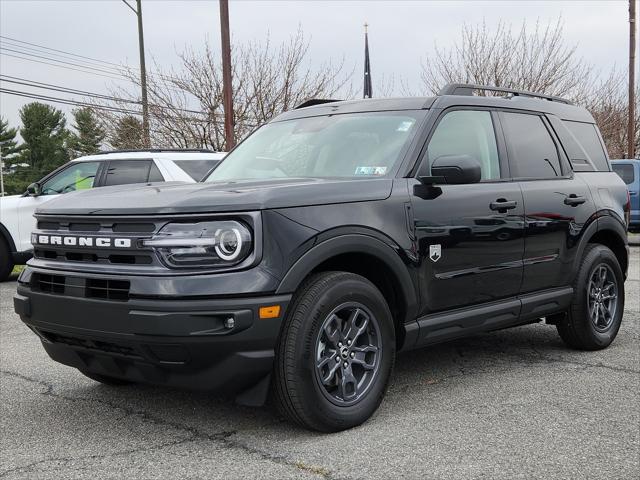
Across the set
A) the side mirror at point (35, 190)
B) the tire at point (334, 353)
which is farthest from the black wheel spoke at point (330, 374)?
the side mirror at point (35, 190)

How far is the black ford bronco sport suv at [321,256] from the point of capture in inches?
138

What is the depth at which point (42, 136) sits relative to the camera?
93.9 metres

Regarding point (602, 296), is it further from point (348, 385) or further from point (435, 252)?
point (348, 385)

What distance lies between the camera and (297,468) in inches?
133

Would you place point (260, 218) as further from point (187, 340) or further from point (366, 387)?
point (366, 387)

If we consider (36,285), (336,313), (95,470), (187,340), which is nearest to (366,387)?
(336,313)

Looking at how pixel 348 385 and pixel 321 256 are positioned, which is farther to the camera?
pixel 348 385

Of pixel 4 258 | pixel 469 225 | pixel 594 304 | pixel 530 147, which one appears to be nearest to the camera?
pixel 469 225

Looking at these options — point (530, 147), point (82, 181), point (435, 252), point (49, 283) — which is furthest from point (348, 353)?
point (82, 181)

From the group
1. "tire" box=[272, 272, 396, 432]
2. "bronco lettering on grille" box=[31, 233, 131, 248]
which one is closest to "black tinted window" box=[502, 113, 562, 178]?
"tire" box=[272, 272, 396, 432]

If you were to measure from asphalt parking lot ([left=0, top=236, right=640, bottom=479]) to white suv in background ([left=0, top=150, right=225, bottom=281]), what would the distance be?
4870 millimetres

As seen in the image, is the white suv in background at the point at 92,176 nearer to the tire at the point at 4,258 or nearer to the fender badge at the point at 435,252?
the tire at the point at 4,258

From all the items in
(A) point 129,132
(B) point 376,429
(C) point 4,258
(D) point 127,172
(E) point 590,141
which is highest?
(A) point 129,132

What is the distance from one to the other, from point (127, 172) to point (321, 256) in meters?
6.92
